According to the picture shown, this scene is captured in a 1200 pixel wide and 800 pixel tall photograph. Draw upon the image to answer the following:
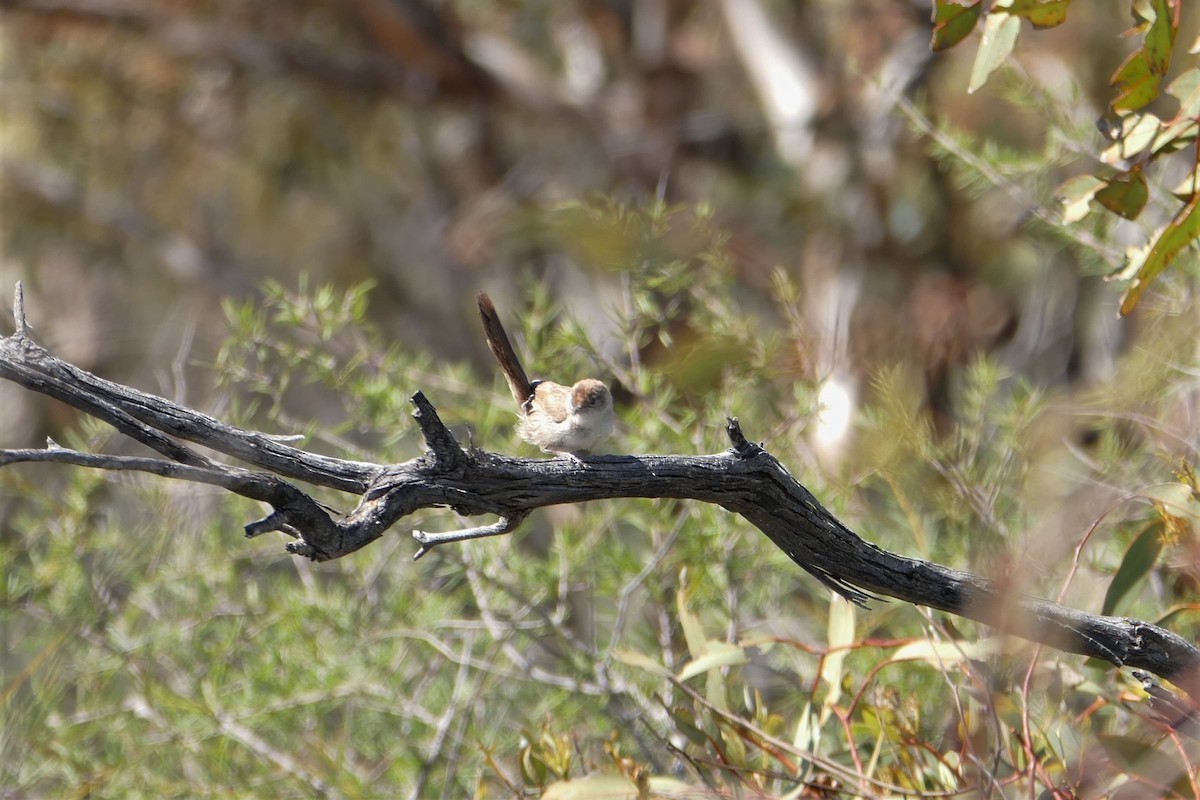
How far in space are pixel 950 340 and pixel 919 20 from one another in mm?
1719

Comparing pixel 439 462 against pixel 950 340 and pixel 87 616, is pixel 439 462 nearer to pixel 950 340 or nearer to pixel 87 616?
pixel 87 616

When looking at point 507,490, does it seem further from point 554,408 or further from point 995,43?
point 995,43

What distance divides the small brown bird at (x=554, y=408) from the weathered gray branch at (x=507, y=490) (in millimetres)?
401

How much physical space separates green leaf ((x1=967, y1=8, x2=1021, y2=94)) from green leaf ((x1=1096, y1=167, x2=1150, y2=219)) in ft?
0.94

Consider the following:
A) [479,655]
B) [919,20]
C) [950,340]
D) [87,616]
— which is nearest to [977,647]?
[479,655]

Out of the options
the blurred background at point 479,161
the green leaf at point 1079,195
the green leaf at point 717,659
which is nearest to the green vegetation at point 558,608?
the green leaf at point 717,659

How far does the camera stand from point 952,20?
1900mm

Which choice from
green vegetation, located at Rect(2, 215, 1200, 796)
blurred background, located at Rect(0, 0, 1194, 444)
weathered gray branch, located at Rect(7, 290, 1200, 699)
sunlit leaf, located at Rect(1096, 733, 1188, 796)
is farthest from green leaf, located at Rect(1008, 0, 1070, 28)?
blurred background, located at Rect(0, 0, 1194, 444)

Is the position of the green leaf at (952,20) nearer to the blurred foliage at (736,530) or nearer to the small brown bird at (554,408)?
the blurred foliage at (736,530)

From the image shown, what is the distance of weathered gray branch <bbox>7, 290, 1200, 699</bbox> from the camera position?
137 centimetres

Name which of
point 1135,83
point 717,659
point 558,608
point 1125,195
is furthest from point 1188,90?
point 558,608

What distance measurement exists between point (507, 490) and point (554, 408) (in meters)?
0.67

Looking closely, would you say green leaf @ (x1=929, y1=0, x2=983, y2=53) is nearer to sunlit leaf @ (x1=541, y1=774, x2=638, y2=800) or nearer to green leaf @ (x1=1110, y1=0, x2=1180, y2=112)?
green leaf @ (x1=1110, y1=0, x2=1180, y2=112)

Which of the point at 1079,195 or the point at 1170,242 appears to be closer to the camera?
the point at 1170,242
